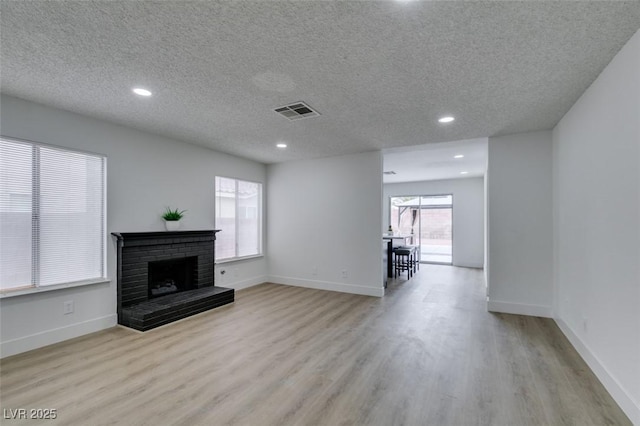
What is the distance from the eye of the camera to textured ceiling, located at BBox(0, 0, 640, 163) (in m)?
1.80

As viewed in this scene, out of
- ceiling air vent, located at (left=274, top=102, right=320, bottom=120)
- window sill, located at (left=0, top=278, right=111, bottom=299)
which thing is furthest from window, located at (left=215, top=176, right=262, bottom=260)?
ceiling air vent, located at (left=274, top=102, right=320, bottom=120)

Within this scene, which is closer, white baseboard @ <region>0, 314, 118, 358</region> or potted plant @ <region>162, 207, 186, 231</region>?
white baseboard @ <region>0, 314, 118, 358</region>

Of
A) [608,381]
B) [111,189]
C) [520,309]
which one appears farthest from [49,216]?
[520,309]

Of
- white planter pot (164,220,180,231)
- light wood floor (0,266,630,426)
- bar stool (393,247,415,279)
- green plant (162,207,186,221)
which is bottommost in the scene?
light wood floor (0,266,630,426)

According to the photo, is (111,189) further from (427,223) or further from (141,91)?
(427,223)

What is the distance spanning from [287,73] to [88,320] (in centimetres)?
370

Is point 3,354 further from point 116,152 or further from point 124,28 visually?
point 124,28

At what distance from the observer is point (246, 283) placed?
19.5ft

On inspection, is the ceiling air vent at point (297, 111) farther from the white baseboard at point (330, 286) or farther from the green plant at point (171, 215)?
the white baseboard at point (330, 286)

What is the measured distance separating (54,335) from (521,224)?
608 cm

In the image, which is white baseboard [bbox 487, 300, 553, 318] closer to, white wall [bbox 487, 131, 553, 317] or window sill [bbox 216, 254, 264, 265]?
white wall [bbox 487, 131, 553, 317]

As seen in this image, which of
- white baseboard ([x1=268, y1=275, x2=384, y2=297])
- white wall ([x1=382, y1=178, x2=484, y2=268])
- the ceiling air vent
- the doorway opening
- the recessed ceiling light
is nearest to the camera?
the recessed ceiling light

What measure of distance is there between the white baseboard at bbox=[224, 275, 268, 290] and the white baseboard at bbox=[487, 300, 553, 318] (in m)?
4.25

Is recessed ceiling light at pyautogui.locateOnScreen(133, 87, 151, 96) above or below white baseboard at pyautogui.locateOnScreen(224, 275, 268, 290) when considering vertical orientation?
above
